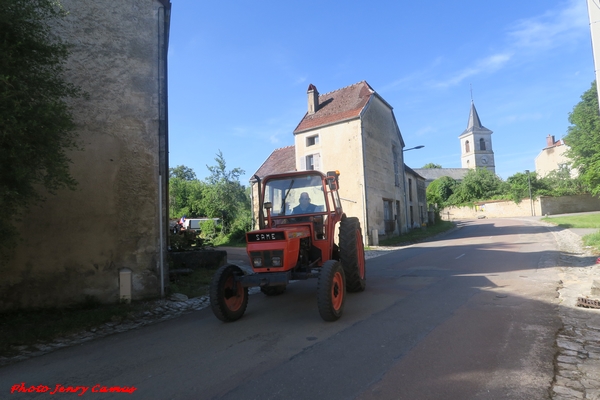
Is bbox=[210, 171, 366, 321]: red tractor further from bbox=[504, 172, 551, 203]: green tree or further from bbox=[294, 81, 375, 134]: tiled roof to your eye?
bbox=[504, 172, 551, 203]: green tree

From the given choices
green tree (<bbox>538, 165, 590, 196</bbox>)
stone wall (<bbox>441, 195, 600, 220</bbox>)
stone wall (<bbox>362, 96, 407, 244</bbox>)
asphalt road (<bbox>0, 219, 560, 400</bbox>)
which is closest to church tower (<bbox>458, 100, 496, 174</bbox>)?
green tree (<bbox>538, 165, 590, 196</bbox>)

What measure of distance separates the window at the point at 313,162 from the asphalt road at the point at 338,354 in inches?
654

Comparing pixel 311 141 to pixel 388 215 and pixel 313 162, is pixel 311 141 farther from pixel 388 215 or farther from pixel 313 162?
pixel 388 215

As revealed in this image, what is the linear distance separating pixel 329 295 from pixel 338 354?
1.11 m

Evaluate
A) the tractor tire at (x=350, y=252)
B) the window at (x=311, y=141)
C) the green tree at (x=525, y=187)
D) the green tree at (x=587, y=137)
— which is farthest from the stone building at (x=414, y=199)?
the tractor tire at (x=350, y=252)

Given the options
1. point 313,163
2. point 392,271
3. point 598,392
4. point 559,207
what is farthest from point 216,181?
point 559,207

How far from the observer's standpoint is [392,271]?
10.1m

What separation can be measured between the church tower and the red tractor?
3147 inches

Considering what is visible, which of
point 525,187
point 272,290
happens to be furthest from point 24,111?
point 525,187

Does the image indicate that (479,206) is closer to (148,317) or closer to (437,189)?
(437,189)

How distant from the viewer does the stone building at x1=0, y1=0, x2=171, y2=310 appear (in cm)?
696

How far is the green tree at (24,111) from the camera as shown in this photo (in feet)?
16.0

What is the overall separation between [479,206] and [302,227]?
48.4 meters

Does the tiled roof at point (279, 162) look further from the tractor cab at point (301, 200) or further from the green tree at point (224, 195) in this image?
the tractor cab at point (301, 200)
